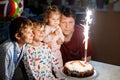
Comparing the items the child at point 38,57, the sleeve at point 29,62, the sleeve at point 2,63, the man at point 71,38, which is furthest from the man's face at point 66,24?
the sleeve at point 2,63

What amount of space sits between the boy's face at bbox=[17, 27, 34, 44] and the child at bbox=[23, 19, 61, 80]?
0.13 ft

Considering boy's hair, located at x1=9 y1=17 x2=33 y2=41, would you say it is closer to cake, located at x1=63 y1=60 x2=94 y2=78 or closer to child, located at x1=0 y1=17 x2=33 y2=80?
child, located at x1=0 y1=17 x2=33 y2=80

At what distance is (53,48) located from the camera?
1.31m

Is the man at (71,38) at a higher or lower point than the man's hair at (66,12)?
lower

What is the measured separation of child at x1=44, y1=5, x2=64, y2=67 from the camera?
1270 mm

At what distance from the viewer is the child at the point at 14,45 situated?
1098 millimetres

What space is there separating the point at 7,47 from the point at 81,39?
52 centimetres

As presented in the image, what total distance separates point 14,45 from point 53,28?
0.26 metres

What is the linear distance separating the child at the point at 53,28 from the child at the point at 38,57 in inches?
2.2

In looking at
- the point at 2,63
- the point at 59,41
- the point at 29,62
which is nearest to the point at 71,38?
the point at 59,41

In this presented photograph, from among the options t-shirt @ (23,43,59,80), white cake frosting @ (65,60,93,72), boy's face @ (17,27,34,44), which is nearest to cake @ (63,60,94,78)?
white cake frosting @ (65,60,93,72)

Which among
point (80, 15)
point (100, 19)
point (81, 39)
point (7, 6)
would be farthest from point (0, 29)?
point (100, 19)

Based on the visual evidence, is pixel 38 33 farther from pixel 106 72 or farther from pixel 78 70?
pixel 106 72

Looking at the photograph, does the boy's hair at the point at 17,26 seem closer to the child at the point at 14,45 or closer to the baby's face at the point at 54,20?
the child at the point at 14,45
